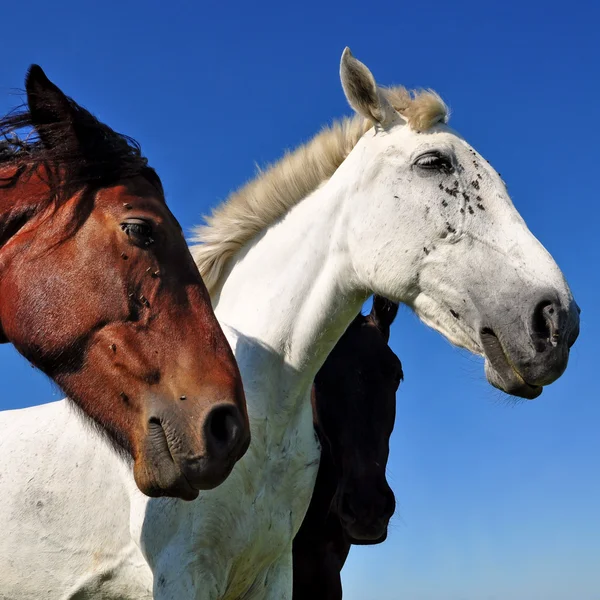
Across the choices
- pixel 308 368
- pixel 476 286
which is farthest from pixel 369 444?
pixel 476 286

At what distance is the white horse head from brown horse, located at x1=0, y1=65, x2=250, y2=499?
4.03 ft

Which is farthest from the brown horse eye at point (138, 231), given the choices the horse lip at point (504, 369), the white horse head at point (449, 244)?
the horse lip at point (504, 369)

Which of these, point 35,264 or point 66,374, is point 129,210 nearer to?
point 35,264

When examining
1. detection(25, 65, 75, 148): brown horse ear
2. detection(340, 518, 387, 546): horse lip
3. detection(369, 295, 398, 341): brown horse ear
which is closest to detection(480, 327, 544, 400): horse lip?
detection(340, 518, 387, 546): horse lip

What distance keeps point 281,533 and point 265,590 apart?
0.37 metres

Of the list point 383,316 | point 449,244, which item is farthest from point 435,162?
point 383,316

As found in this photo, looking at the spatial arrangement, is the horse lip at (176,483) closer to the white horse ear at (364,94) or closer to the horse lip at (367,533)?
the white horse ear at (364,94)

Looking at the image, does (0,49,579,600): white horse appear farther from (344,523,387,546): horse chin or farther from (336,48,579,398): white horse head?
(344,523,387,546): horse chin

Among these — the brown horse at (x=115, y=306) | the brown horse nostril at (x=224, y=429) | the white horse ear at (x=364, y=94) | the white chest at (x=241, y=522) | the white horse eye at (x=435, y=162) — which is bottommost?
the white chest at (x=241, y=522)

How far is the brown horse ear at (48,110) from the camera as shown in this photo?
10.7ft

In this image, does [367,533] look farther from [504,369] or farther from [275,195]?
[275,195]

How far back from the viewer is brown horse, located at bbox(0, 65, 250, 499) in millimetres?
2750

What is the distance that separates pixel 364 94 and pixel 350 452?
8.01ft

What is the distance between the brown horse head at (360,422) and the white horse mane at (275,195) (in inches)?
66.5
